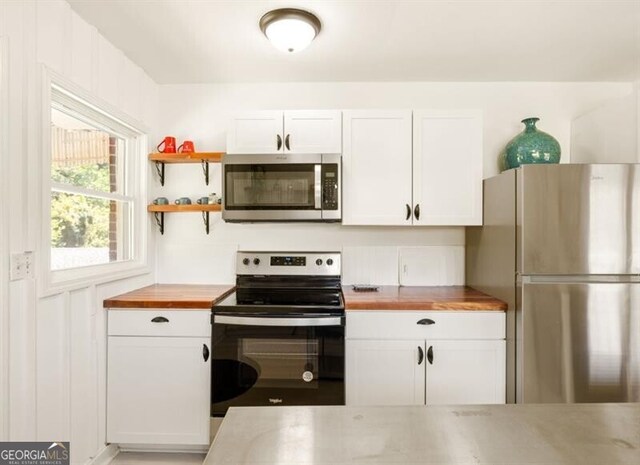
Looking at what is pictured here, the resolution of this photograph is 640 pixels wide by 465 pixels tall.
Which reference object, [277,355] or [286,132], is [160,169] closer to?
[286,132]

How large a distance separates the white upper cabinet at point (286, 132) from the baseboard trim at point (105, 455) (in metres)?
1.88

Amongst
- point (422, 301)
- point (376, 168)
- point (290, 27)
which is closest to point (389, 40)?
point (290, 27)

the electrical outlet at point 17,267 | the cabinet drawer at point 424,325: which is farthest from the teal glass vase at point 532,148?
the electrical outlet at point 17,267

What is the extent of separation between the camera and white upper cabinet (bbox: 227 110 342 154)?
7.52ft

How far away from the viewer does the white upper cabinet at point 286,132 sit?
2.29 meters

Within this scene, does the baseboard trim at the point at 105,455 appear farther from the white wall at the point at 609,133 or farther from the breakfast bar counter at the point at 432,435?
the white wall at the point at 609,133

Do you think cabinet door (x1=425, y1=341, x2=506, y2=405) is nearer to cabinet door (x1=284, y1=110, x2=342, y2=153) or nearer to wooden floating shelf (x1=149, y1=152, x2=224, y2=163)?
cabinet door (x1=284, y1=110, x2=342, y2=153)

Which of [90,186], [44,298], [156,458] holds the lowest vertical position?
[156,458]

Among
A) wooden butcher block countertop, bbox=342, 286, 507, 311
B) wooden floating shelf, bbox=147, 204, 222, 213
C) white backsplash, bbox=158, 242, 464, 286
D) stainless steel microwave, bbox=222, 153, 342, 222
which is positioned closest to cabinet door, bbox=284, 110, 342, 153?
stainless steel microwave, bbox=222, 153, 342, 222

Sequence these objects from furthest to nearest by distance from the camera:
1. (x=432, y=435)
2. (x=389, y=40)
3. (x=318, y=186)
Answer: (x=318, y=186)
(x=389, y=40)
(x=432, y=435)

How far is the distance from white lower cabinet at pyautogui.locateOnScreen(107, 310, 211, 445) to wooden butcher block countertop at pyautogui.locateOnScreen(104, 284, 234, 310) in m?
0.07

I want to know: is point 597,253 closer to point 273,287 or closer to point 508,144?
point 508,144

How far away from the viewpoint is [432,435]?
75cm

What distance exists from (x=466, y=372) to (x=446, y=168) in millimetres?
1218
